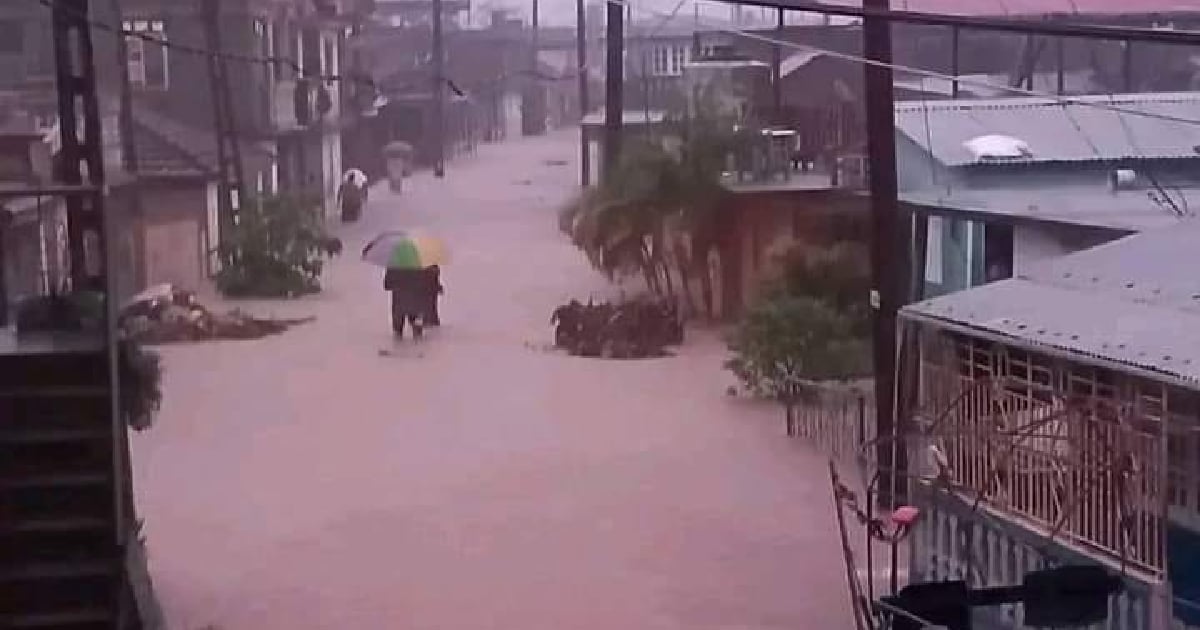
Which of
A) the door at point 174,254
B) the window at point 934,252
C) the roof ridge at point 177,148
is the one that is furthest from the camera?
the roof ridge at point 177,148

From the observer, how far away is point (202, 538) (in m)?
11.6

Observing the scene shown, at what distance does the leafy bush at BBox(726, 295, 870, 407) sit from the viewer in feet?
52.4

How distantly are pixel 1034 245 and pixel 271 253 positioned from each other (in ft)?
46.3

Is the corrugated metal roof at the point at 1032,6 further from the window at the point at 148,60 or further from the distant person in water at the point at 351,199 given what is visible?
the distant person in water at the point at 351,199

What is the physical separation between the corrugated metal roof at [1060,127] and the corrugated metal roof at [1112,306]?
8404 millimetres

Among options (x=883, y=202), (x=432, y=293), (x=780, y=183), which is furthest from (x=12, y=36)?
(x=883, y=202)

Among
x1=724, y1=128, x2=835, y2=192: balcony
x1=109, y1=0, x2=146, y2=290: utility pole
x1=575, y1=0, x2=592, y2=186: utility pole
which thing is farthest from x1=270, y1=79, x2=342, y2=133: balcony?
x1=724, y1=128, x2=835, y2=192: balcony

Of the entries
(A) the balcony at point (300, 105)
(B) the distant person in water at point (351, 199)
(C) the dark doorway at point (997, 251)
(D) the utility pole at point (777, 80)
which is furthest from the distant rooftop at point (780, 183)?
(B) the distant person in water at point (351, 199)

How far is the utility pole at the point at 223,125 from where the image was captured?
28328mm

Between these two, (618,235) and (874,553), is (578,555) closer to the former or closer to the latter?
(874,553)

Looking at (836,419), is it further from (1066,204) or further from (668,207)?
(668,207)

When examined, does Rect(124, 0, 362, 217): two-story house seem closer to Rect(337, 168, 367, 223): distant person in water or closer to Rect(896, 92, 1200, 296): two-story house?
Rect(337, 168, 367, 223): distant person in water

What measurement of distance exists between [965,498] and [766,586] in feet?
8.73

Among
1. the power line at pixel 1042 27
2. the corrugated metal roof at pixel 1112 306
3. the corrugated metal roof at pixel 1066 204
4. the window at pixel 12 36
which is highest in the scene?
the window at pixel 12 36
